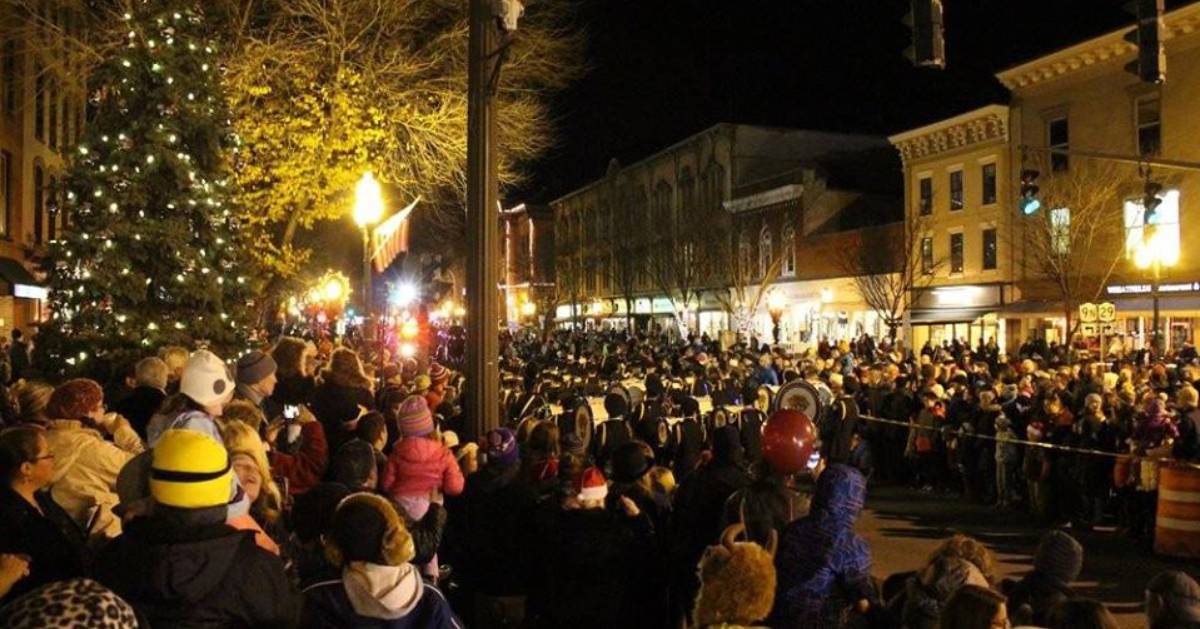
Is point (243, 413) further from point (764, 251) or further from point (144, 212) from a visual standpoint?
point (764, 251)

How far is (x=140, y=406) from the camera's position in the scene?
8.10 m

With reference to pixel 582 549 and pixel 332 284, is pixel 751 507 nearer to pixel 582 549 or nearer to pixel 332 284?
A: pixel 582 549

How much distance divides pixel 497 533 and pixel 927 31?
7375 mm

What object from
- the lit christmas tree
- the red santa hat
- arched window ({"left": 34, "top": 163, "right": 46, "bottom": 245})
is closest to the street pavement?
the red santa hat

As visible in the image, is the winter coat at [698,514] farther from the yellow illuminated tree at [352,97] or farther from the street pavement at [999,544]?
the yellow illuminated tree at [352,97]

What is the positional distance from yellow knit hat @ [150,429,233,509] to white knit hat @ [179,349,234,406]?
2519 millimetres

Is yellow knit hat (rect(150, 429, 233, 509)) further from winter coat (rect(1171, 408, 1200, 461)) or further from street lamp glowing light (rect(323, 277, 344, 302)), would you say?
street lamp glowing light (rect(323, 277, 344, 302))

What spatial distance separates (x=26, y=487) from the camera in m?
4.47

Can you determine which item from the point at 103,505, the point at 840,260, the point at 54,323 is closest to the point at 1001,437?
the point at 103,505

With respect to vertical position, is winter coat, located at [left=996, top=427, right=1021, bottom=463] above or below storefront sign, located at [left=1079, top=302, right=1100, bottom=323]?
below

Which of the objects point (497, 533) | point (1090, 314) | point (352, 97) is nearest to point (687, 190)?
point (1090, 314)

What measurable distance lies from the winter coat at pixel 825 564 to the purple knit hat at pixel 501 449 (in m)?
1.81

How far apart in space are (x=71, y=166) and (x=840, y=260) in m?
36.7

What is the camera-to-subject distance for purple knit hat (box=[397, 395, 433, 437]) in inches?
251
